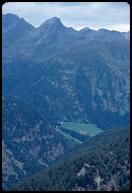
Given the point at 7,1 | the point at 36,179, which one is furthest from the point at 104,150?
the point at 7,1

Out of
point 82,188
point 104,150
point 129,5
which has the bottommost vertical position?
point 82,188

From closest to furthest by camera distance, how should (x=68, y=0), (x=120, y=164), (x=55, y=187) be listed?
(x=68, y=0)
(x=55, y=187)
(x=120, y=164)

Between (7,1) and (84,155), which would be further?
(84,155)

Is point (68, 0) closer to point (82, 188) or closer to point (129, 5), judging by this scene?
point (129, 5)

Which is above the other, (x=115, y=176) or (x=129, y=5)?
(x=129, y=5)

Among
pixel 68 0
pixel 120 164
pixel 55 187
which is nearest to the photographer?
pixel 68 0

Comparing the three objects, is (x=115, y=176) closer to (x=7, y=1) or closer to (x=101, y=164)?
(x=101, y=164)

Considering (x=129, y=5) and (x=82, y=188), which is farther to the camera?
(x=82, y=188)

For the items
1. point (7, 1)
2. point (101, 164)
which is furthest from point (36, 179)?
point (7, 1)

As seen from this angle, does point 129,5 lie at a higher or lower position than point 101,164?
higher
